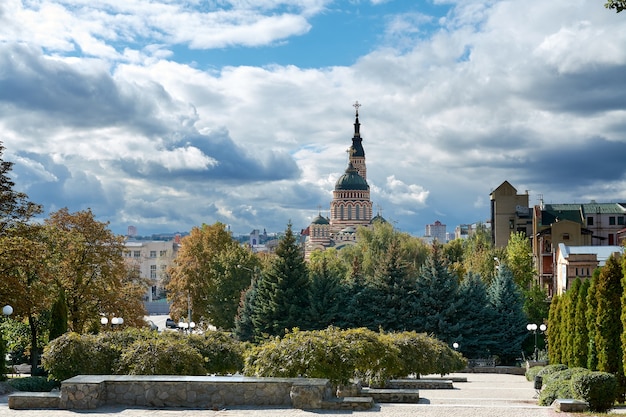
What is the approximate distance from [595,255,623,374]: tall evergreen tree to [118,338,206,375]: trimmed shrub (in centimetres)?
1088

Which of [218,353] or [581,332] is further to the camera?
[581,332]

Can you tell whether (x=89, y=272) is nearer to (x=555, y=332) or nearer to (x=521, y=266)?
(x=555, y=332)

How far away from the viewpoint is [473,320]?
49125 millimetres

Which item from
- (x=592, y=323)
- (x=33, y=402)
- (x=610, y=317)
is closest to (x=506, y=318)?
(x=592, y=323)

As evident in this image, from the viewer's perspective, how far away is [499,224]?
92750 mm

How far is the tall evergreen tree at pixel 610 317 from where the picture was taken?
2172cm

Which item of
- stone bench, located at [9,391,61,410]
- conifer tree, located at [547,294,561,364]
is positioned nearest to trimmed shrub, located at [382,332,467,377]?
conifer tree, located at [547,294,561,364]

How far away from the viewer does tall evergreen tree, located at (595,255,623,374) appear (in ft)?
71.3

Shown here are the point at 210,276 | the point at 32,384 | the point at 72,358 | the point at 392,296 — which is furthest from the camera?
the point at 210,276

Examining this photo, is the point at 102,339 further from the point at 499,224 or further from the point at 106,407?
the point at 499,224

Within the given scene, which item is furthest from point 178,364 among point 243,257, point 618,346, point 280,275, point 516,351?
point 243,257

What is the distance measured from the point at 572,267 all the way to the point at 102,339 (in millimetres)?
43287

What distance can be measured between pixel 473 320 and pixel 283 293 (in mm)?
11657

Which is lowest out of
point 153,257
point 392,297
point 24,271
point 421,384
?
point 421,384
